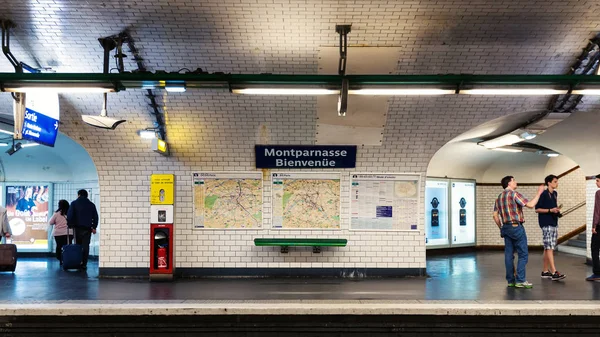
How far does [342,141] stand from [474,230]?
758 cm

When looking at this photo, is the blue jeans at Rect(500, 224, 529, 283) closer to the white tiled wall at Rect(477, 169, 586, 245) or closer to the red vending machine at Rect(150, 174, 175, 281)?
the red vending machine at Rect(150, 174, 175, 281)

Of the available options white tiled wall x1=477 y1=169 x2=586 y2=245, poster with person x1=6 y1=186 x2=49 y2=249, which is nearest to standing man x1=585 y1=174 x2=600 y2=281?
white tiled wall x1=477 y1=169 x2=586 y2=245

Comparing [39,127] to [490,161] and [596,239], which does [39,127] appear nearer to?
[596,239]

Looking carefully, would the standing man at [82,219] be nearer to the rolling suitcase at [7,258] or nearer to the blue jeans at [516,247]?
the rolling suitcase at [7,258]

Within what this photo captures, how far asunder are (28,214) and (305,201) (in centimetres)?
818

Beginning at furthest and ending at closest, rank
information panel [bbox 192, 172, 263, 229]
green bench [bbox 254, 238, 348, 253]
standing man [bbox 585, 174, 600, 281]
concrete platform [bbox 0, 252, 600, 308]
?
information panel [bbox 192, 172, 263, 229] → green bench [bbox 254, 238, 348, 253] → standing man [bbox 585, 174, 600, 281] → concrete platform [bbox 0, 252, 600, 308]

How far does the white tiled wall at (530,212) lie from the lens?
1475 centimetres

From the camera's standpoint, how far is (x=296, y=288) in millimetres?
7820

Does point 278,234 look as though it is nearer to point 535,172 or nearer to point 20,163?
point 20,163

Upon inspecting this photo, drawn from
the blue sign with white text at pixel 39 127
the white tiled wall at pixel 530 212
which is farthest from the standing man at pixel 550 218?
the blue sign with white text at pixel 39 127

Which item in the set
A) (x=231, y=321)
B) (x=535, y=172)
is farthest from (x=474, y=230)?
(x=231, y=321)

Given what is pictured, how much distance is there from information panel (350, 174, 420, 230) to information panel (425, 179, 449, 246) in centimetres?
454

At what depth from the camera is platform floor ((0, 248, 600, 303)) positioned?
23.0 feet

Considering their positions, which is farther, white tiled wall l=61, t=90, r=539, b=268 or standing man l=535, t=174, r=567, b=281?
white tiled wall l=61, t=90, r=539, b=268
